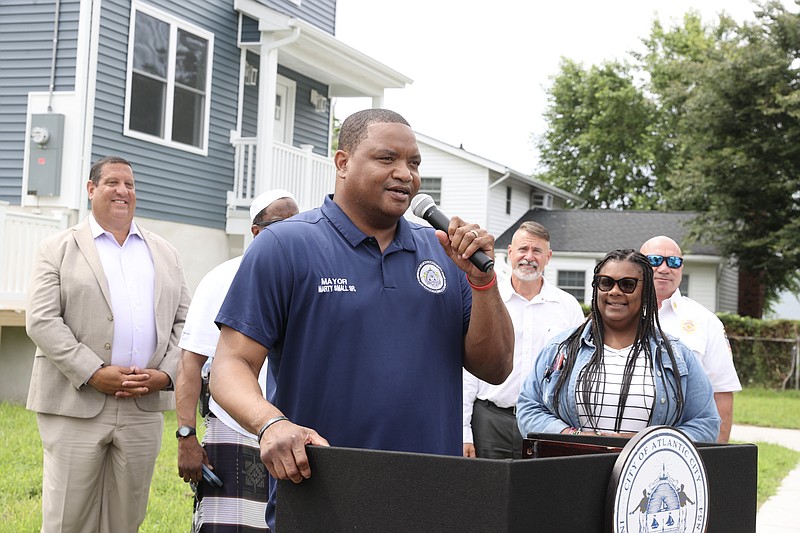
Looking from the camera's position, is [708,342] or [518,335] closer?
[708,342]

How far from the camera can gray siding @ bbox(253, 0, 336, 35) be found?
17.0 meters

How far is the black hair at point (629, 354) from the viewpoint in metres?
3.90

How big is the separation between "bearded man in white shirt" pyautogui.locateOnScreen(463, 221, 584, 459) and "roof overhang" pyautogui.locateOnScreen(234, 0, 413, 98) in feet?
33.1

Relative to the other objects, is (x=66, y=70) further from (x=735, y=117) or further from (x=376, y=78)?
(x=735, y=117)

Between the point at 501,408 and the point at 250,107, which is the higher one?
A: the point at 250,107

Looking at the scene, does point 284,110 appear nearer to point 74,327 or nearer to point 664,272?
point 664,272

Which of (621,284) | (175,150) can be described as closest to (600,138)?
(175,150)

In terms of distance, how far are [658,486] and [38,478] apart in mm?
6388

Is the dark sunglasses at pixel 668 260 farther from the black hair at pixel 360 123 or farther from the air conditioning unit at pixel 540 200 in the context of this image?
the air conditioning unit at pixel 540 200

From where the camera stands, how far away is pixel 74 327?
4.66 metres

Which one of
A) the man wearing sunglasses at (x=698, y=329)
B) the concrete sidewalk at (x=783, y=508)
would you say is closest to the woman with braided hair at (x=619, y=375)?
the man wearing sunglasses at (x=698, y=329)

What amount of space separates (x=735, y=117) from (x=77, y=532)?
22.7 metres

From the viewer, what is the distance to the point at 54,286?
15.2 feet

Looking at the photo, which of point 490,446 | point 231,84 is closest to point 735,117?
point 231,84
